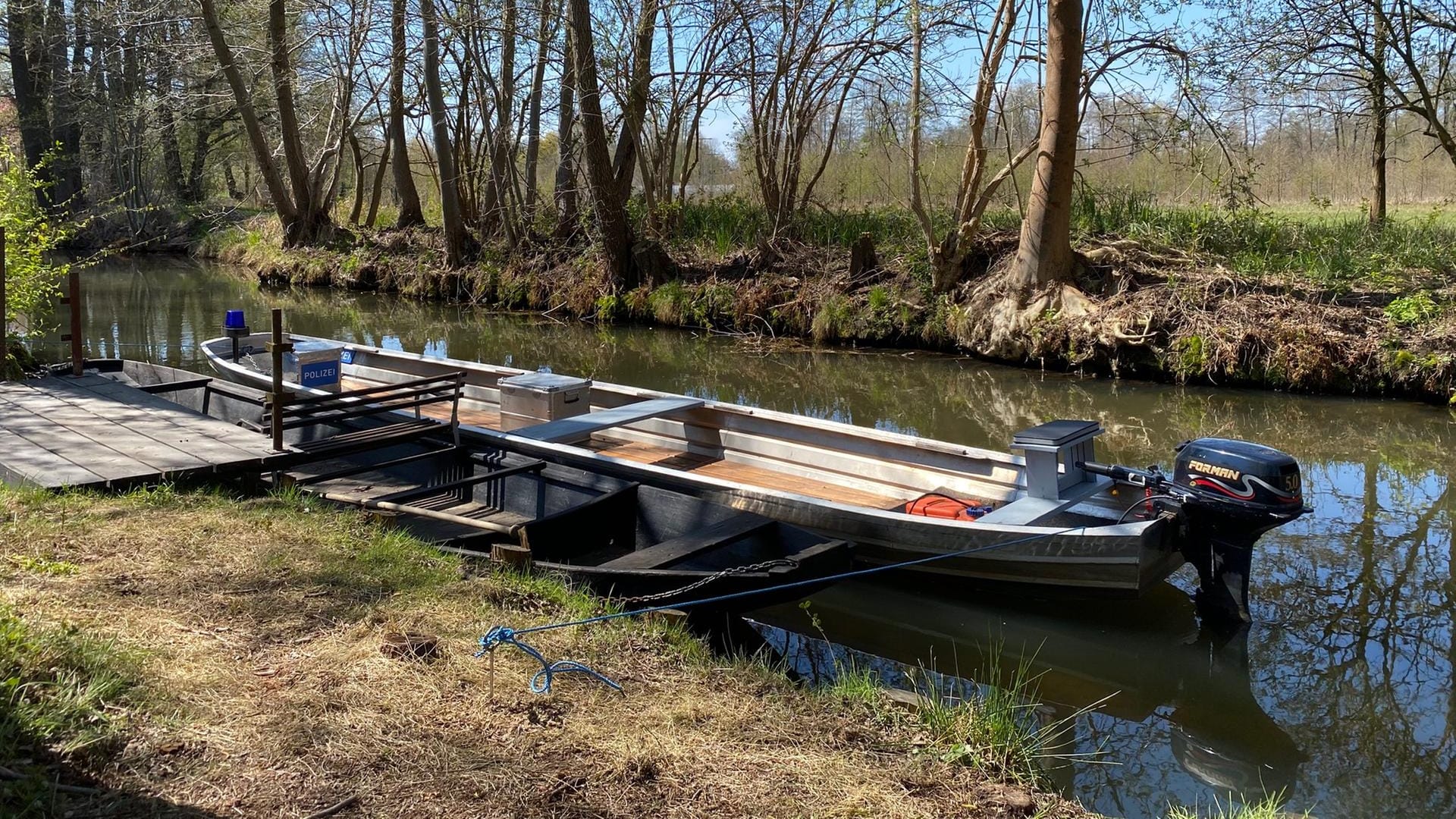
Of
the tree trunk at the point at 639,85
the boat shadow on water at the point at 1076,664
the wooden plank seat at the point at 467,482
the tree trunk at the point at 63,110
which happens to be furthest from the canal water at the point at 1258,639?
the tree trunk at the point at 63,110

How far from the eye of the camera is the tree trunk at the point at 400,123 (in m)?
19.9

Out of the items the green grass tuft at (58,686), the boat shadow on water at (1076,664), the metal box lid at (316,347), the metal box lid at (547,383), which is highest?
the metal box lid at (316,347)

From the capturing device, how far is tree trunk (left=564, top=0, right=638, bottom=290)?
16.5 metres

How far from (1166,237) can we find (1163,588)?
9385 millimetres

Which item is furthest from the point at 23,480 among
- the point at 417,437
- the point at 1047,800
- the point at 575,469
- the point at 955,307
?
the point at 955,307

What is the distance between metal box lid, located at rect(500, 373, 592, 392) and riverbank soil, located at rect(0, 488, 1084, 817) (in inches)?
141

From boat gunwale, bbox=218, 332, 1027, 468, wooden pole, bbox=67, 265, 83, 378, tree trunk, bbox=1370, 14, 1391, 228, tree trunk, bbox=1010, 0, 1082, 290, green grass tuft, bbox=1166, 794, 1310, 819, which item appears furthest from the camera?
tree trunk, bbox=1370, 14, 1391, 228

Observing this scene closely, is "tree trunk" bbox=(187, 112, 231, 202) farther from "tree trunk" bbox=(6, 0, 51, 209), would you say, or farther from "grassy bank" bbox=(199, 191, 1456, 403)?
"grassy bank" bbox=(199, 191, 1456, 403)

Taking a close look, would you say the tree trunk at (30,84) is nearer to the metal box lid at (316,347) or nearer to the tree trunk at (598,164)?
the tree trunk at (598,164)

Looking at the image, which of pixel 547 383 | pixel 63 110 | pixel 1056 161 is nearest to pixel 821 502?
pixel 547 383

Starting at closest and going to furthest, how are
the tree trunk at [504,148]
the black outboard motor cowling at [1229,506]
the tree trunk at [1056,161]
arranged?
the black outboard motor cowling at [1229,506]
the tree trunk at [1056,161]
the tree trunk at [504,148]

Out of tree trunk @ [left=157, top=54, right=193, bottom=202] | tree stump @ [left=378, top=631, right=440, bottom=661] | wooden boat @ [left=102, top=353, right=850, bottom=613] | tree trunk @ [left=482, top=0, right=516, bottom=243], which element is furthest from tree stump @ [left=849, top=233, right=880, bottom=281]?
tree trunk @ [left=157, top=54, right=193, bottom=202]

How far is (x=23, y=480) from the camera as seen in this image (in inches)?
229

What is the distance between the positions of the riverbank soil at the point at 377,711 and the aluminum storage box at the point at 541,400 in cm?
353
